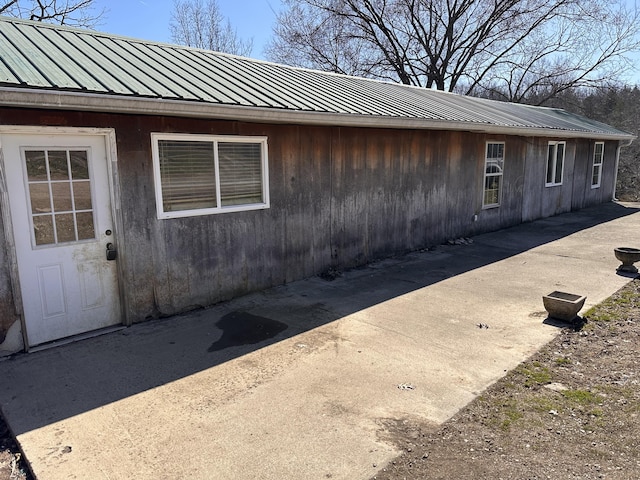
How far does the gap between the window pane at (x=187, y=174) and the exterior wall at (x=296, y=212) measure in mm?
168

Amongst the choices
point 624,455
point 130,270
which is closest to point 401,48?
point 130,270

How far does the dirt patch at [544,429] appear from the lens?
8.67ft

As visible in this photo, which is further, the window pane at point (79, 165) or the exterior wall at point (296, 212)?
the exterior wall at point (296, 212)

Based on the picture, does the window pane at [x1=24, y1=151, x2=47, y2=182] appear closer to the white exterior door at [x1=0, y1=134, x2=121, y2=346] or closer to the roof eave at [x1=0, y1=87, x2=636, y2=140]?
the white exterior door at [x1=0, y1=134, x2=121, y2=346]

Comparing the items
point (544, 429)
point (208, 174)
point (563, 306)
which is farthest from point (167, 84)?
point (563, 306)

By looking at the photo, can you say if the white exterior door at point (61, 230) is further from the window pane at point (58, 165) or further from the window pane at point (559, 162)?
the window pane at point (559, 162)

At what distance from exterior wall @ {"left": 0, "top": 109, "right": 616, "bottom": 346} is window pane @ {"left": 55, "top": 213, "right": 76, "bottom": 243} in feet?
1.60

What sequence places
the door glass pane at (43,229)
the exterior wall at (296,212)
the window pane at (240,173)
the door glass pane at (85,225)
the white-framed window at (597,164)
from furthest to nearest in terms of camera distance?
the white-framed window at (597,164), the window pane at (240,173), the exterior wall at (296,212), the door glass pane at (85,225), the door glass pane at (43,229)

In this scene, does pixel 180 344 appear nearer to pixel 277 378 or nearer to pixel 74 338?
pixel 74 338

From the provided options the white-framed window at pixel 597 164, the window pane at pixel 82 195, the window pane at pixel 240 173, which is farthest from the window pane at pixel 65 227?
the white-framed window at pixel 597 164

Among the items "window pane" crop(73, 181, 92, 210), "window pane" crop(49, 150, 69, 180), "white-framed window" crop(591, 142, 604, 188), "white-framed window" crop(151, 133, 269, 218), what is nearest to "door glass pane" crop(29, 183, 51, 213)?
"window pane" crop(49, 150, 69, 180)

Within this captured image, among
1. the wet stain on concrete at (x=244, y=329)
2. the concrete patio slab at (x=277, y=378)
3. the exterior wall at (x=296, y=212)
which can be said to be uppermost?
the exterior wall at (x=296, y=212)

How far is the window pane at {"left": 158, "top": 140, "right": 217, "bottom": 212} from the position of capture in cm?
512

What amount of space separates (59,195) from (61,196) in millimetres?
21
